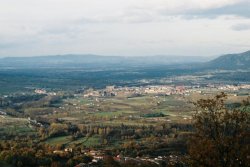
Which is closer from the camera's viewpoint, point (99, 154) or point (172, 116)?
point (99, 154)

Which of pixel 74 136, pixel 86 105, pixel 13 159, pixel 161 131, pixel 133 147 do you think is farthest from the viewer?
pixel 86 105

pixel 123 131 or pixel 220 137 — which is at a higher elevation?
pixel 220 137

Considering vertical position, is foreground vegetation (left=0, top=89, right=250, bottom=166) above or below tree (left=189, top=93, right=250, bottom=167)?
below

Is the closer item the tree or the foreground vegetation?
the tree

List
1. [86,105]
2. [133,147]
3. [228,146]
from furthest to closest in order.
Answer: [86,105], [133,147], [228,146]

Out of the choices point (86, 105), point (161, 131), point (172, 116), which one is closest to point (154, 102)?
point (86, 105)

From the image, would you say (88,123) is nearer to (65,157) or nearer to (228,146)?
(65,157)

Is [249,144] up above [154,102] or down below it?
above

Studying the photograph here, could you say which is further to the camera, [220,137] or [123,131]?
[123,131]
